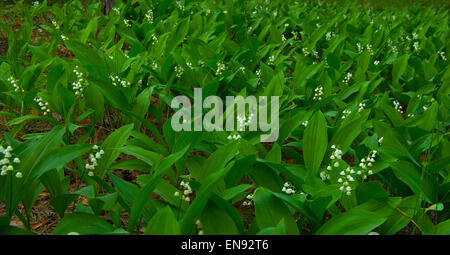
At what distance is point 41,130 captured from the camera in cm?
324

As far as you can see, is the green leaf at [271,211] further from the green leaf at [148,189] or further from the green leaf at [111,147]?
the green leaf at [111,147]

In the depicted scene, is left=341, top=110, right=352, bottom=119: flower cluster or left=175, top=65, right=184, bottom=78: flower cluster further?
left=175, top=65, right=184, bottom=78: flower cluster

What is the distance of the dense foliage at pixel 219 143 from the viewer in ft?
6.15

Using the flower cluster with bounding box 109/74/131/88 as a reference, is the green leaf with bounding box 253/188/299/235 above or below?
below

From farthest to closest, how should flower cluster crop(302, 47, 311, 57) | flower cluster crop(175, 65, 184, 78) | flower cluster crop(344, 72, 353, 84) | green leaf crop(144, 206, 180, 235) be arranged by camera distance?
flower cluster crop(302, 47, 311, 57), flower cluster crop(344, 72, 353, 84), flower cluster crop(175, 65, 184, 78), green leaf crop(144, 206, 180, 235)

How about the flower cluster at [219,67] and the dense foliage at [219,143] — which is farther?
the flower cluster at [219,67]

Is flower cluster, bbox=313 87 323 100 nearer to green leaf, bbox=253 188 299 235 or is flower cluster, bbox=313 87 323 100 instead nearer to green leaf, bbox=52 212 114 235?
green leaf, bbox=253 188 299 235

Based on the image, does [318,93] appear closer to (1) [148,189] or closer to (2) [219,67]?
(2) [219,67]

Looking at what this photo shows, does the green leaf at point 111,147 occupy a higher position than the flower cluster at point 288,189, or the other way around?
the green leaf at point 111,147

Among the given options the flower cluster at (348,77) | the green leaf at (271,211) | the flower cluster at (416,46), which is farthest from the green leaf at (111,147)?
the flower cluster at (416,46)

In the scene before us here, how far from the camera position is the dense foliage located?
1.88m

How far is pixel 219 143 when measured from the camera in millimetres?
2443

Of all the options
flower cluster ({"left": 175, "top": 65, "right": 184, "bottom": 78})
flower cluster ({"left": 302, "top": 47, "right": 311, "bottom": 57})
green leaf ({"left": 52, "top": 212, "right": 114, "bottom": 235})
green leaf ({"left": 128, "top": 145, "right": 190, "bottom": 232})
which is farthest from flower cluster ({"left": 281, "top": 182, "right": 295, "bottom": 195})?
flower cluster ({"left": 302, "top": 47, "right": 311, "bottom": 57})
